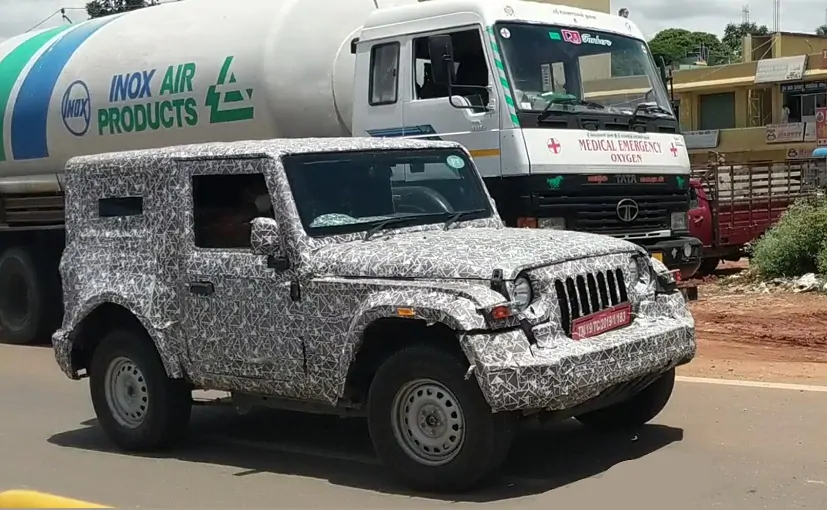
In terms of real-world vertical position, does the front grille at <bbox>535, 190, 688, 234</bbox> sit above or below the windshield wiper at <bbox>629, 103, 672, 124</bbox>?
below

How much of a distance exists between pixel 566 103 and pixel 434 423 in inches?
178

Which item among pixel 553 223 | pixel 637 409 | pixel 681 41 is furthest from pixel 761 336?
pixel 681 41

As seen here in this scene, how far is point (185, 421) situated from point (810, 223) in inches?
405

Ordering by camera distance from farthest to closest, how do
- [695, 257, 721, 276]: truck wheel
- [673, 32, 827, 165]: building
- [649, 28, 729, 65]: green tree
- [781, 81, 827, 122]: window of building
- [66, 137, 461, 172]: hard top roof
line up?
[649, 28, 729, 65]: green tree → [781, 81, 827, 122]: window of building → [673, 32, 827, 165]: building → [695, 257, 721, 276]: truck wheel → [66, 137, 461, 172]: hard top roof

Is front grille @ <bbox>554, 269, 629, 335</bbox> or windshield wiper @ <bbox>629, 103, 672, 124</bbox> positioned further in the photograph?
windshield wiper @ <bbox>629, 103, 672, 124</bbox>

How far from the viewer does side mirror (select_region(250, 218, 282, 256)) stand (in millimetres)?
6223

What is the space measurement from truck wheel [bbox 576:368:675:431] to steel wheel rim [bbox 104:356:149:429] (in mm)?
2839

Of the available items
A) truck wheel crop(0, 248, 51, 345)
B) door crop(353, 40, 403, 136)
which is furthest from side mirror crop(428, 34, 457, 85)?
truck wheel crop(0, 248, 51, 345)

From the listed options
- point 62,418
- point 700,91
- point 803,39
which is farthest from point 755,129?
point 62,418

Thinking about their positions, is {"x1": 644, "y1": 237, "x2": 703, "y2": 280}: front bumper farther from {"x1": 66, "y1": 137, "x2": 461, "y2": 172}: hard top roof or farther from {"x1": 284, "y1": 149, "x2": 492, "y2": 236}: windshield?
{"x1": 66, "y1": 137, "x2": 461, "y2": 172}: hard top roof

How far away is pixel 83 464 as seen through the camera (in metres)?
7.07

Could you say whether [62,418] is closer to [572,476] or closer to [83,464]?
[83,464]

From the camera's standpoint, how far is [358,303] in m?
5.94

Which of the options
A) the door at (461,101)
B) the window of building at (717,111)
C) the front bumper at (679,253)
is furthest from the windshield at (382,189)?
the window of building at (717,111)
